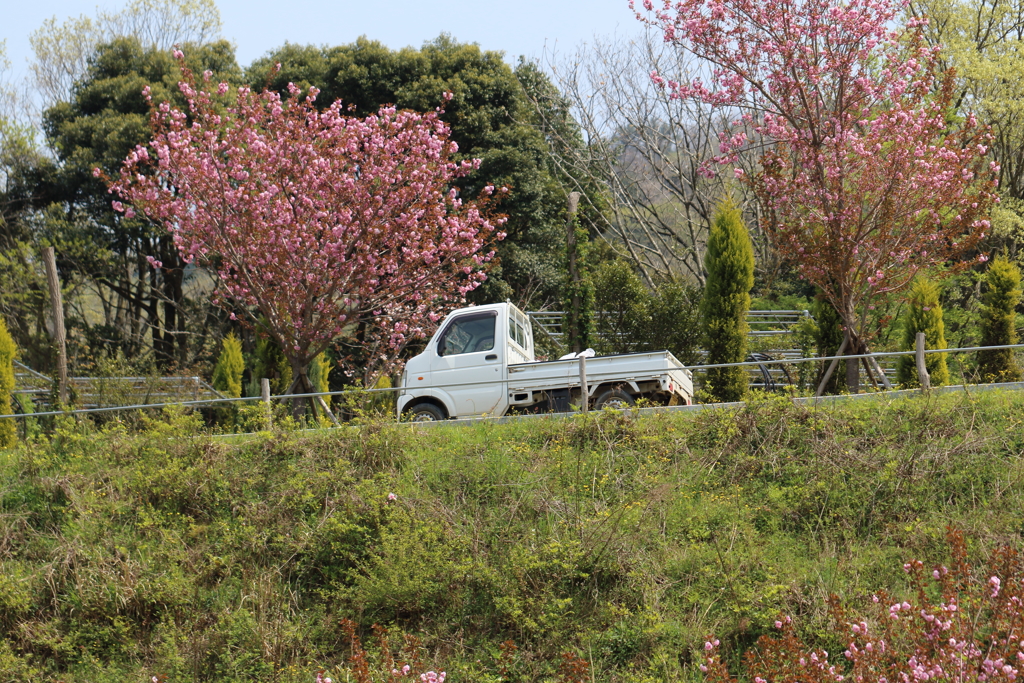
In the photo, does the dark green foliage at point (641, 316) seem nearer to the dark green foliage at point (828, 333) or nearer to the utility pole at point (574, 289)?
the utility pole at point (574, 289)

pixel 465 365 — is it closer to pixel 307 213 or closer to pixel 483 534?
pixel 307 213

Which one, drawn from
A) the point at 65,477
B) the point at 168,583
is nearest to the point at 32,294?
the point at 65,477

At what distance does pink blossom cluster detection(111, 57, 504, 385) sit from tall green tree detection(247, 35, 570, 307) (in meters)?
7.20

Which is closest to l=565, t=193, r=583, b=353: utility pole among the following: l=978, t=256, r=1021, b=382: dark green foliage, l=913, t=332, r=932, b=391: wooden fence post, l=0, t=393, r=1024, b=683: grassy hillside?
l=978, t=256, r=1021, b=382: dark green foliage

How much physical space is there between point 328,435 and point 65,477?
2.81 meters

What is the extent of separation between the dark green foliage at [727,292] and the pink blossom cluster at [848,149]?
664mm

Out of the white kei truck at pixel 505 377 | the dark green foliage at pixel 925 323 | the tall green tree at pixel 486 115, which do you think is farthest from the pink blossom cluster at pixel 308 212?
the dark green foliage at pixel 925 323

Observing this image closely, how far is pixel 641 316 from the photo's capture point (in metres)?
18.1

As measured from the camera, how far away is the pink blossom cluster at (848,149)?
13.7 m

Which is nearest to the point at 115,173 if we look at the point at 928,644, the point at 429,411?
the point at 429,411

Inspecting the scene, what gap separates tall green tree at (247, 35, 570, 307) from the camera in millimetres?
23141

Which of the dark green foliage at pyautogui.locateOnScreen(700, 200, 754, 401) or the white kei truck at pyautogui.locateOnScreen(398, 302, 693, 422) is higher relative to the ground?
the dark green foliage at pyautogui.locateOnScreen(700, 200, 754, 401)

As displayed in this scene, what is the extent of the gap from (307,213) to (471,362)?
4165 millimetres

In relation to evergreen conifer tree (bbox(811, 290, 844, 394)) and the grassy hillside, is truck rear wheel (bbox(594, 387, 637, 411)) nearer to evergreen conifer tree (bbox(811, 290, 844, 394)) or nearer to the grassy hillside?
the grassy hillside
